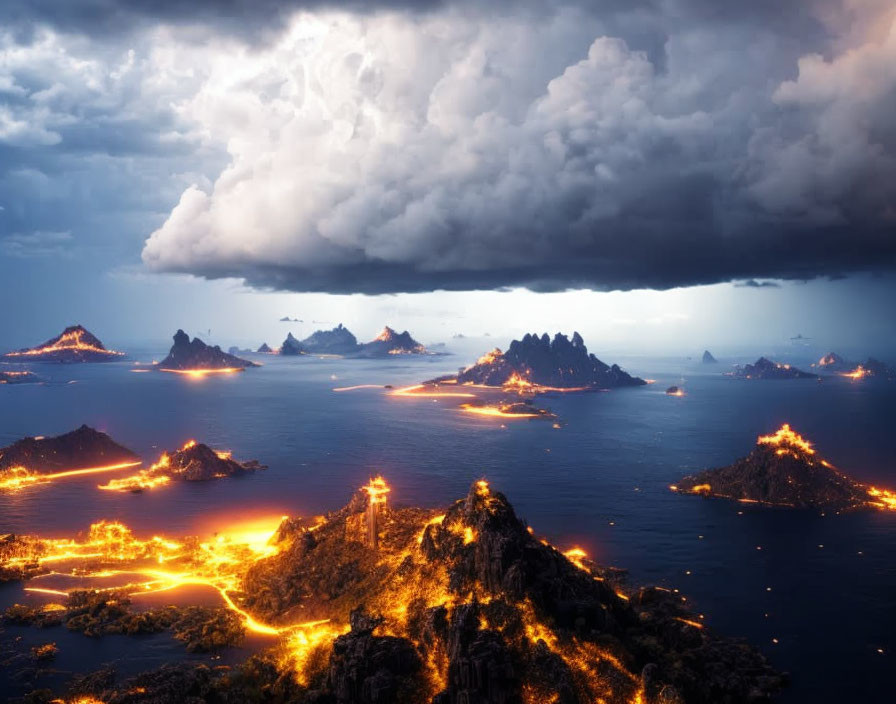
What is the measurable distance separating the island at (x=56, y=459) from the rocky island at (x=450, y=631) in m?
103

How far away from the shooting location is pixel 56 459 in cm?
18162

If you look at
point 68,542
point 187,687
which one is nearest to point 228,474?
point 68,542

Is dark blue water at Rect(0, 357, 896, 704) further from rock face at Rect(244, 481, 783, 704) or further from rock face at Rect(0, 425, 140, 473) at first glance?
rock face at Rect(0, 425, 140, 473)

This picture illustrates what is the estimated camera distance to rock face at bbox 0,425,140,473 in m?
175

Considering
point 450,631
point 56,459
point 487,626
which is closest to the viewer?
point 450,631

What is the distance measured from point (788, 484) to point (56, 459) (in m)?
210

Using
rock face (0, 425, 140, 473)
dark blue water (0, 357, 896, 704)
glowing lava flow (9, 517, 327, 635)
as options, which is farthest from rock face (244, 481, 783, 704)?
rock face (0, 425, 140, 473)

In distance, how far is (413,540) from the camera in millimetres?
88500

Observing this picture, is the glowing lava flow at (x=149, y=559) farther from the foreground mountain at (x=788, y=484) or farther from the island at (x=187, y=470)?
the foreground mountain at (x=788, y=484)

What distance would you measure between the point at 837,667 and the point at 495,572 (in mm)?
48219

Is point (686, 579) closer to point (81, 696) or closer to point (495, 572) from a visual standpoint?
point (495, 572)

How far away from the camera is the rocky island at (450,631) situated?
5978cm

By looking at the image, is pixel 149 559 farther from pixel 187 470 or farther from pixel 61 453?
pixel 61 453

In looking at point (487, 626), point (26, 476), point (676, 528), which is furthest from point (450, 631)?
point (26, 476)
